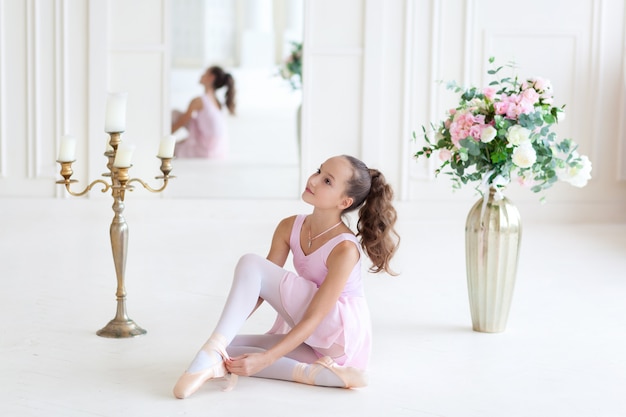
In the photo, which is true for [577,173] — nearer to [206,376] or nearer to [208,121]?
[206,376]

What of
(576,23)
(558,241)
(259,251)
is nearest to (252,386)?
(259,251)

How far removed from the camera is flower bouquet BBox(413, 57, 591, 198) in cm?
297

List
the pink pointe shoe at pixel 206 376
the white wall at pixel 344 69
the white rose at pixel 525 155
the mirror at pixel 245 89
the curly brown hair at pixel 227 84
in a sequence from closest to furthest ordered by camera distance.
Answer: the pink pointe shoe at pixel 206 376 → the white rose at pixel 525 155 → the white wall at pixel 344 69 → the mirror at pixel 245 89 → the curly brown hair at pixel 227 84

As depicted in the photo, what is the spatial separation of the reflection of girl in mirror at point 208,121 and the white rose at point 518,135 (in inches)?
133

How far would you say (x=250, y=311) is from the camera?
2.63m

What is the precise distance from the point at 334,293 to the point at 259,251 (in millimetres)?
2105

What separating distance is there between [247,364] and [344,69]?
11.2 feet

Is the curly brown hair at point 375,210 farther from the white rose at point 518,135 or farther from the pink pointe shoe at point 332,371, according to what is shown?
the white rose at point 518,135

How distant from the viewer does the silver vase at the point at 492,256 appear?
314 cm

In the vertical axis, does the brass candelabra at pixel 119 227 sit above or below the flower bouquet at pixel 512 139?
below

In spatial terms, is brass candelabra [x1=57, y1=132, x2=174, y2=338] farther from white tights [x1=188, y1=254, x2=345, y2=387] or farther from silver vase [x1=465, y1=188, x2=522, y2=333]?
silver vase [x1=465, y1=188, x2=522, y2=333]

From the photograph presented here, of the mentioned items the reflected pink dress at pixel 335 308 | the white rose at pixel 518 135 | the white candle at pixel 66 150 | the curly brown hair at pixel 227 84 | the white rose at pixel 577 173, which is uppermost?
the curly brown hair at pixel 227 84

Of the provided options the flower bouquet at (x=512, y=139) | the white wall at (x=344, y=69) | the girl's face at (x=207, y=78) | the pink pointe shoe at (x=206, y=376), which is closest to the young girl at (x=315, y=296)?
the pink pointe shoe at (x=206, y=376)

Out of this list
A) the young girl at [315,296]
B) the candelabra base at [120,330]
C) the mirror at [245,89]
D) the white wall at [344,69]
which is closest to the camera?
the young girl at [315,296]
